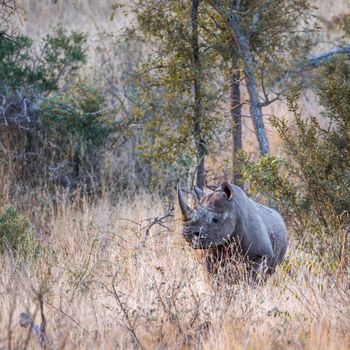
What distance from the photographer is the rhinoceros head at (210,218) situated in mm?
7777

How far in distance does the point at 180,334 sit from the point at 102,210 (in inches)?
248

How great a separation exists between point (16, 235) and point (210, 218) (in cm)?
301

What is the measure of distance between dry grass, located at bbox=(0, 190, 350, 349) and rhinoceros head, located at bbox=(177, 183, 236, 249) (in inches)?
11.7

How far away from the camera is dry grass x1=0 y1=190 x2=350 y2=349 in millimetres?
6090

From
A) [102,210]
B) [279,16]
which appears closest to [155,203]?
[102,210]

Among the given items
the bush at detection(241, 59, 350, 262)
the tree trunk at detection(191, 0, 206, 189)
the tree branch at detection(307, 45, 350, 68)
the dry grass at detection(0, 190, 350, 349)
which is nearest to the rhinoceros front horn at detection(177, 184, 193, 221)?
the dry grass at detection(0, 190, 350, 349)

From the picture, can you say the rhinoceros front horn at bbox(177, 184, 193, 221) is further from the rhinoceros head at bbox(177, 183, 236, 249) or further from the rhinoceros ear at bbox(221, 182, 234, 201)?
the rhinoceros ear at bbox(221, 182, 234, 201)

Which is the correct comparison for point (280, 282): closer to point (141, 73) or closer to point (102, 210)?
point (141, 73)

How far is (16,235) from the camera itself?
394 inches

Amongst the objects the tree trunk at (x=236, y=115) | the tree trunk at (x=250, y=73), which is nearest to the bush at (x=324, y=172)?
the tree trunk at (x=250, y=73)

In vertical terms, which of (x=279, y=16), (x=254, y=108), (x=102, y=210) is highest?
(x=279, y=16)

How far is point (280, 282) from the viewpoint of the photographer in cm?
780

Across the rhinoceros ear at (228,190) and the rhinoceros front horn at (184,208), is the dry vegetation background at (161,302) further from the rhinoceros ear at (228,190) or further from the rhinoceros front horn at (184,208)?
the rhinoceros ear at (228,190)

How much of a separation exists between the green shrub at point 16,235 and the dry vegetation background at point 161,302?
20 centimetres
